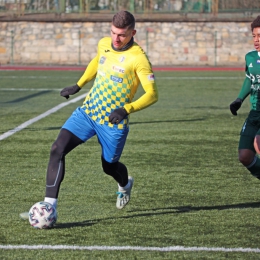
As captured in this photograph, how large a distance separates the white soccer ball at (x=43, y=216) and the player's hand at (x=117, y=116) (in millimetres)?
858

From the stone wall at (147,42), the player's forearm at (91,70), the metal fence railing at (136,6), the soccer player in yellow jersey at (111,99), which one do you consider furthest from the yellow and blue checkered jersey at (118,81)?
the metal fence railing at (136,6)

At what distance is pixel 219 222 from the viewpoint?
21.6ft

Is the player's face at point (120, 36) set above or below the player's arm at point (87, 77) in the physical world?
above

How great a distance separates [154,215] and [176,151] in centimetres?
392

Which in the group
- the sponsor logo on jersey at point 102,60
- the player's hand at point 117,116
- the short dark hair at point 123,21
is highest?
the short dark hair at point 123,21

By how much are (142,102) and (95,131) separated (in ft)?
1.81

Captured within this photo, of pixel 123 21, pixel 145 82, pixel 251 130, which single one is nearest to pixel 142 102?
pixel 145 82

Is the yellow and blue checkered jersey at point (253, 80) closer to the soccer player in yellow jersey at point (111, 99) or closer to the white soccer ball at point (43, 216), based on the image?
the soccer player in yellow jersey at point (111, 99)

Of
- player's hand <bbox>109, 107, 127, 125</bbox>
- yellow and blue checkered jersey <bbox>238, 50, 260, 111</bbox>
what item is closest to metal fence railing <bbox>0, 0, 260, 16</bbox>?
yellow and blue checkered jersey <bbox>238, 50, 260, 111</bbox>

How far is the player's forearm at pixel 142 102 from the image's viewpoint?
633 cm

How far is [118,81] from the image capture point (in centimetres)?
655

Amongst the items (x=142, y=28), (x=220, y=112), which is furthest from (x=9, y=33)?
(x=220, y=112)

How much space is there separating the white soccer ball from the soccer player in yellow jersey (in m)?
0.12

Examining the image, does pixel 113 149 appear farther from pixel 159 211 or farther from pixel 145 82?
pixel 159 211
